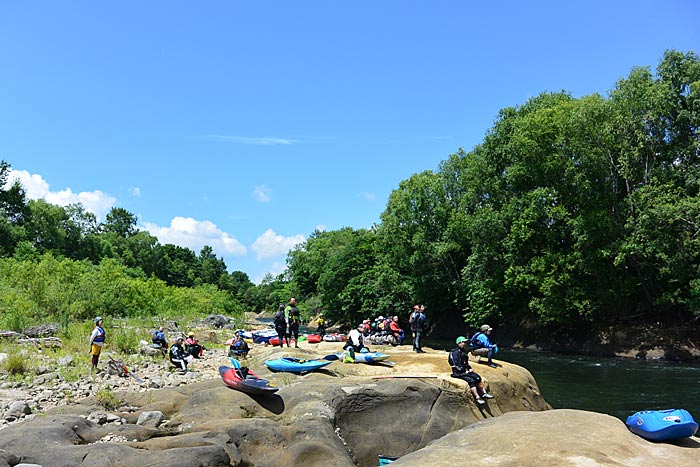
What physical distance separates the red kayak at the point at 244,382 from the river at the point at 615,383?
28.6 feet

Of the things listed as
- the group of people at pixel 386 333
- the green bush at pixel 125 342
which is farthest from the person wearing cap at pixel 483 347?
the green bush at pixel 125 342

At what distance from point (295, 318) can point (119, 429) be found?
407 inches

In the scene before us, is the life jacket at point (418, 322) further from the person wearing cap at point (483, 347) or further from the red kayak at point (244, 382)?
the red kayak at point (244, 382)

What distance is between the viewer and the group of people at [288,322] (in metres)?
17.4

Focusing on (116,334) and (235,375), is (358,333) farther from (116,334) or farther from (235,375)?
(116,334)

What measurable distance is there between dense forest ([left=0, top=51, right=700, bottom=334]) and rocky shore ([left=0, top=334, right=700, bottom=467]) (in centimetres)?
1541

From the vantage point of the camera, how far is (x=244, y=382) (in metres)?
10.0

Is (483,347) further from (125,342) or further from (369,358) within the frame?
(125,342)

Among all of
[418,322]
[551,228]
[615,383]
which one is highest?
[551,228]

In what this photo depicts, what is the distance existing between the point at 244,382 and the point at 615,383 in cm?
1392

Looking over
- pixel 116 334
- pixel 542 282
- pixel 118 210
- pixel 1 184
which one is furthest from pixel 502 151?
pixel 118 210

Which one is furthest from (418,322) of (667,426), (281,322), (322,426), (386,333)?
(667,426)

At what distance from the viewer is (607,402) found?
580 inches

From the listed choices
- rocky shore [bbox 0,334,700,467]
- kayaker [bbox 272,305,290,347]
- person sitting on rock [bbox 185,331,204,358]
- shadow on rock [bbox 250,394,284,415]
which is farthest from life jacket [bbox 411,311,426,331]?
person sitting on rock [bbox 185,331,204,358]
